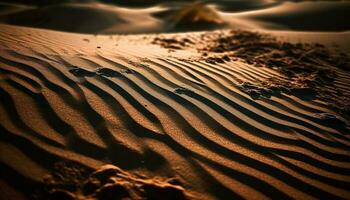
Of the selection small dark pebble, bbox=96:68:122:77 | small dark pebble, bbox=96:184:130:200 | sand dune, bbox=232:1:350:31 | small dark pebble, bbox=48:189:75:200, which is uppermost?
sand dune, bbox=232:1:350:31

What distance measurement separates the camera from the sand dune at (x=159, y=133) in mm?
1722

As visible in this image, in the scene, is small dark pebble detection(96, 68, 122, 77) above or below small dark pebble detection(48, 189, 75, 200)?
above

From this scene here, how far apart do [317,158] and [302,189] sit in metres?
0.41

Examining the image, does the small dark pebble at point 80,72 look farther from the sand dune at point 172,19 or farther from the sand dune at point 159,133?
the sand dune at point 172,19

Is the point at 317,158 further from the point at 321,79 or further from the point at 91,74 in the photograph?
the point at 91,74

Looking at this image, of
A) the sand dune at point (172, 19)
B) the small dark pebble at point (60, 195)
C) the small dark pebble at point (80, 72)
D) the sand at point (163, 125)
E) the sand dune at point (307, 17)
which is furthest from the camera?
the sand dune at point (307, 17)

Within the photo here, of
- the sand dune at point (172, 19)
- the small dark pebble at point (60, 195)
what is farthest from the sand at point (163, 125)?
the sand dune at point (172, 19)

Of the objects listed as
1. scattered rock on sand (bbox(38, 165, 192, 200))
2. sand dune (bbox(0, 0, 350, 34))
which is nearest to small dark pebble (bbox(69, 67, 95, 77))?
scattered rock on sand (bbox(38, 165, 192, 200))

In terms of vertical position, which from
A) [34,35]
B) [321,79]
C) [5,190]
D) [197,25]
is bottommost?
[5,190]

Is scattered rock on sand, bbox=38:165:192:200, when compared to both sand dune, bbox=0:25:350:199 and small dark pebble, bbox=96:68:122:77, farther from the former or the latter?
small dark pebble, bbox=96:68:122:77

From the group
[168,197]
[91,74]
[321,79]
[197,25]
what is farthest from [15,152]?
[197,25]

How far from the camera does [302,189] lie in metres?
1.81

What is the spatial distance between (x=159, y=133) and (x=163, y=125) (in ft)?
0.36

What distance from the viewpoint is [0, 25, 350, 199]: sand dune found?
172 centimetres
